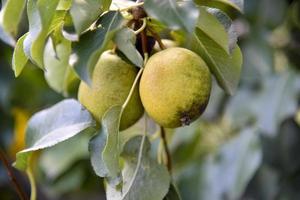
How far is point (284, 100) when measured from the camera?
1.35 metres

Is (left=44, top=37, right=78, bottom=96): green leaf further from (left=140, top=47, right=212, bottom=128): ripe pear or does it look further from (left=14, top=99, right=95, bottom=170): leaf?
(left=140, top=47, right=212, bottom=128): ripe pear

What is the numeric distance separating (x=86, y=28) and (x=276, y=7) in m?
0.79

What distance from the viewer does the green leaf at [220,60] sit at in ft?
2.60

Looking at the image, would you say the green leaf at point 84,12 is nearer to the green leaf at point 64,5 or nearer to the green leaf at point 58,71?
the green leaf at point 64,5

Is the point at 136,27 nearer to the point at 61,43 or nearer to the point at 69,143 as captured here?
the point at 61,43

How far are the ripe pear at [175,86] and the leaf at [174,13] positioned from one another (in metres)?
0.08

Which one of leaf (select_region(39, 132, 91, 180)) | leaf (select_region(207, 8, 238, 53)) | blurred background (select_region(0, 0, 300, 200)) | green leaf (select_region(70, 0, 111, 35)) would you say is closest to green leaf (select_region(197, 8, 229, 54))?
leaf (select_region(207, 8, 238, 53))

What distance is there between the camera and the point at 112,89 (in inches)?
30.3

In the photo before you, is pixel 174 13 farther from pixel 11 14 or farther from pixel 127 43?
pixel 11 14

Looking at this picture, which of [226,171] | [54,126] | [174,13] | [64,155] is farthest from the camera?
[64,155]

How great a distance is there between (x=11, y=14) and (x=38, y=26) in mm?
158

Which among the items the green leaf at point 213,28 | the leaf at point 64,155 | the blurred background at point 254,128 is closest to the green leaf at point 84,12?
the green leaf at point 213,28

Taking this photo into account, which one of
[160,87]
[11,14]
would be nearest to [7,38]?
[11,14]

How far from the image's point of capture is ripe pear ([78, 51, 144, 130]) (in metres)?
0.77
